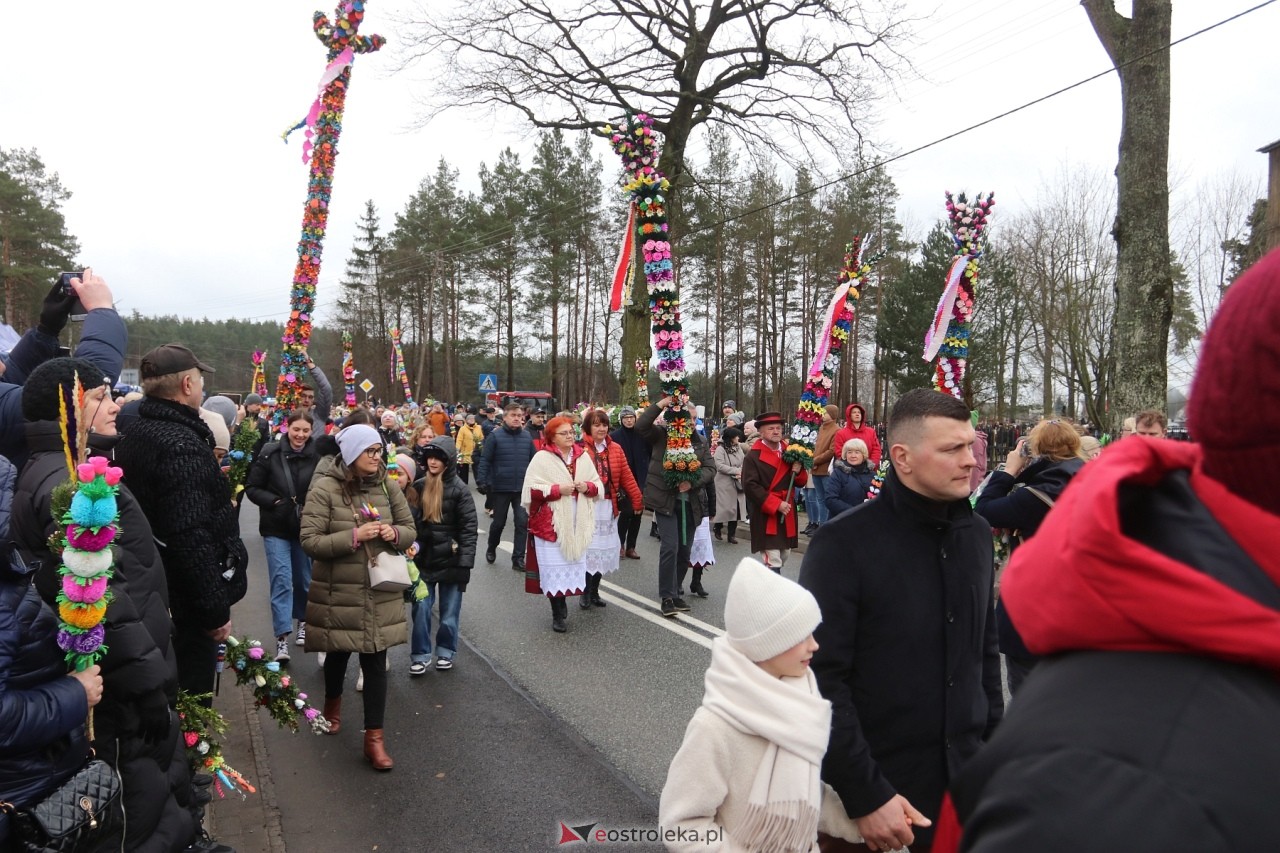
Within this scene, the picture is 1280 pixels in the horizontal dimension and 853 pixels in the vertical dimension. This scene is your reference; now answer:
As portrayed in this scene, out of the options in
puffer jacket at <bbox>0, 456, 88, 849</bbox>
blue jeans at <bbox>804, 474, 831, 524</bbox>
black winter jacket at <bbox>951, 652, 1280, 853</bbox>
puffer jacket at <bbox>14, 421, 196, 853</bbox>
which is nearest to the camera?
black winter jacket at <bbox>951, 652, 1280, 853</bbox>

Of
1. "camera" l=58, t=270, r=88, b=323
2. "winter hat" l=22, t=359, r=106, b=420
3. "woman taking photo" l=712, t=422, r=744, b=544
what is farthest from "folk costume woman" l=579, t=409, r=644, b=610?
"winter hat" l=22, t=359, r=106, b=420

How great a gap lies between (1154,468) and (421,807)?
160 inches

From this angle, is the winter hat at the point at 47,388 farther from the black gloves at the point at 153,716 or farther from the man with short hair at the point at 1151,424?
the man with short hair at the point at 1151,424

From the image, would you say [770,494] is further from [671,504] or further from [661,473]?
[661,473]

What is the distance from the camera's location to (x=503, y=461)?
10.5m

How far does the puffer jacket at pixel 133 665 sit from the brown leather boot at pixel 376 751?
1.50m

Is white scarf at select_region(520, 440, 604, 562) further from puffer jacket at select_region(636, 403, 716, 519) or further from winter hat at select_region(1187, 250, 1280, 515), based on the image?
winter hat at select_region(1187, 250, 1280, 515)

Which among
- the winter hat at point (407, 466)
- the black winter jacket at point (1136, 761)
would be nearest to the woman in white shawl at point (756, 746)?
the black winter jacket at point (1136, 761)

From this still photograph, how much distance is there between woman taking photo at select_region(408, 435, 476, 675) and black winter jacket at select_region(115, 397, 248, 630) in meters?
2.48

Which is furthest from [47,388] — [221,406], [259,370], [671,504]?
[259,370]

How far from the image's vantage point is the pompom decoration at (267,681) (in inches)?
165

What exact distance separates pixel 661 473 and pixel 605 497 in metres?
0.65

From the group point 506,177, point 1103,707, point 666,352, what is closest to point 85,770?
point 1103,707

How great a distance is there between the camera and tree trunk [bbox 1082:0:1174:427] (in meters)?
9.24
